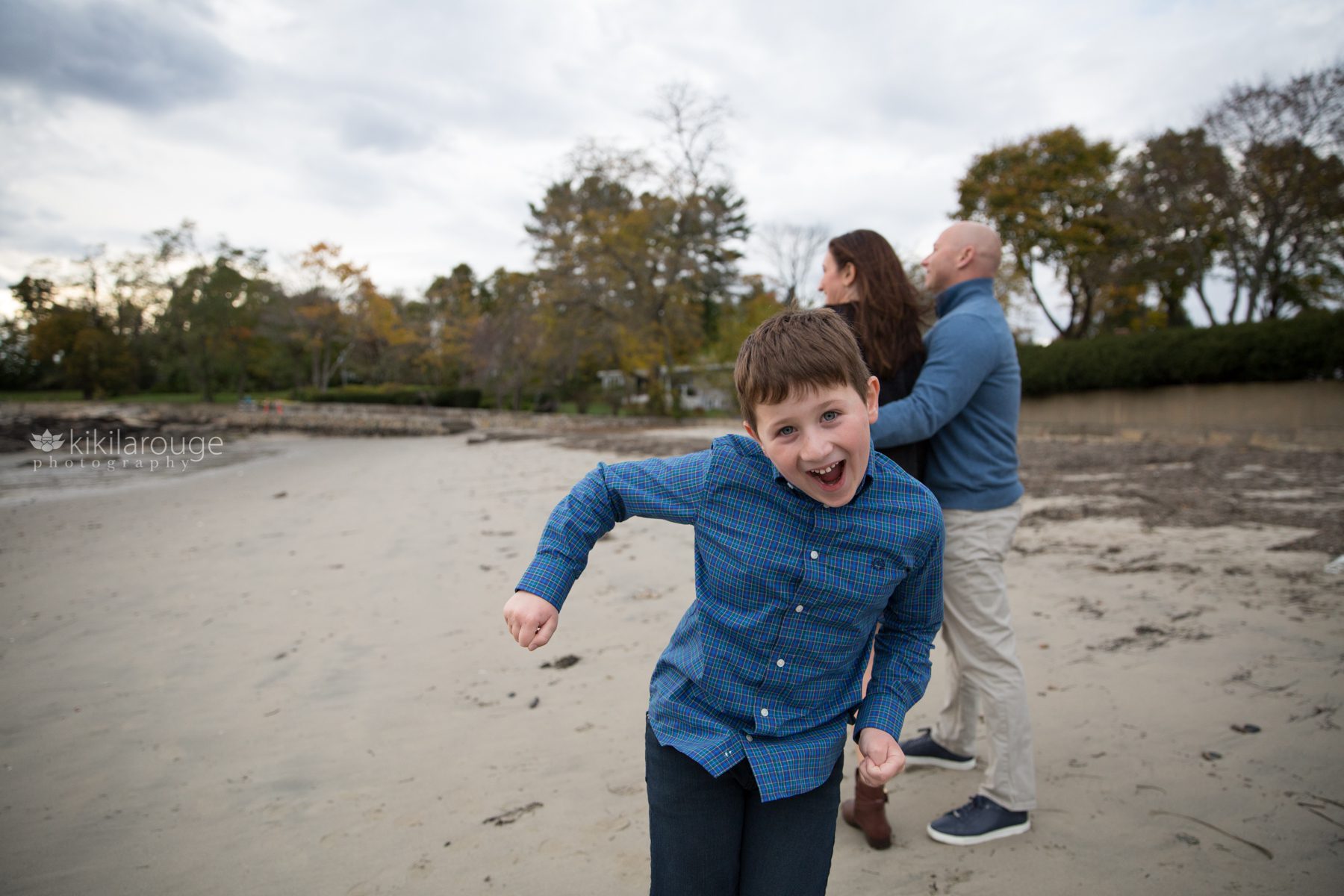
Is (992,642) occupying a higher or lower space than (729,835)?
higher

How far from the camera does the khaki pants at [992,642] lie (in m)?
2.44

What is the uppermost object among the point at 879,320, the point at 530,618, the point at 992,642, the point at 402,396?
the point at 879,320

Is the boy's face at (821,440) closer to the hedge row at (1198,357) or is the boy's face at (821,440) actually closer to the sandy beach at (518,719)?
the sandy beach at (518,719)

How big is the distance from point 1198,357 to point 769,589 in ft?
65.1

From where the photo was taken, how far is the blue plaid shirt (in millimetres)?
1523

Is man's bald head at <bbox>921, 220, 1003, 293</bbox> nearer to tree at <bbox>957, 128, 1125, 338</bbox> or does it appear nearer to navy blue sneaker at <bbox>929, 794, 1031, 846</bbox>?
navy blue sneaker at <bbox>929, 794, 1031, 846</bbox>

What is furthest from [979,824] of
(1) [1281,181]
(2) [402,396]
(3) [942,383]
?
(2) [402,396]

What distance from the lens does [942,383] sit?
2338 mm

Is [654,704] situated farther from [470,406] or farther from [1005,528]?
[470,406]

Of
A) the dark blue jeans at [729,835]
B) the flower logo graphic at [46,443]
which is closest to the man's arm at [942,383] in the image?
the dark blue jeans at [729,835]

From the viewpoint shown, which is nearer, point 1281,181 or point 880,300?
point 880,300

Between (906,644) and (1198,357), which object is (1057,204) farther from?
(906,644)

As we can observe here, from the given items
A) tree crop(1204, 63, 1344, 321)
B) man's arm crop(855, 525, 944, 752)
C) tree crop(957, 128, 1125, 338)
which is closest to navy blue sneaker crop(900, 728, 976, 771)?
man's arm crop(855, 525, 944, 752)

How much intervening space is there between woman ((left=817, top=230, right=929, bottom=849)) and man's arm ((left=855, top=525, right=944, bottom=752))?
0.80m
